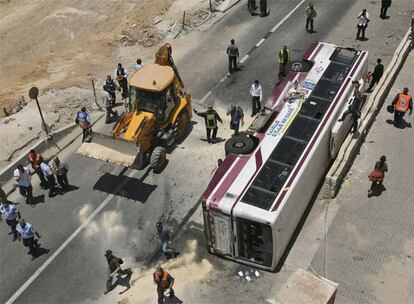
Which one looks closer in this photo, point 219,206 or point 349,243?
point 219,206

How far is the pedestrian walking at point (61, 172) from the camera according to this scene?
1881cm

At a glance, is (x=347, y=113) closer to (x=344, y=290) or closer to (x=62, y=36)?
(x=344, y=290)

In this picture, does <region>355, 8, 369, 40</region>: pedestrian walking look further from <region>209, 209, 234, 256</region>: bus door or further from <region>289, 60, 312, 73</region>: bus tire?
<region>209, 209, 234, 256</region>: bus door

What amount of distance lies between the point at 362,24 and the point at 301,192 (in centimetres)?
1335

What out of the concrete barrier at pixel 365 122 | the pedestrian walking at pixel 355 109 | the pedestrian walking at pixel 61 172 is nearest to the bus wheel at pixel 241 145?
the concrete barrier at pixel 365 122

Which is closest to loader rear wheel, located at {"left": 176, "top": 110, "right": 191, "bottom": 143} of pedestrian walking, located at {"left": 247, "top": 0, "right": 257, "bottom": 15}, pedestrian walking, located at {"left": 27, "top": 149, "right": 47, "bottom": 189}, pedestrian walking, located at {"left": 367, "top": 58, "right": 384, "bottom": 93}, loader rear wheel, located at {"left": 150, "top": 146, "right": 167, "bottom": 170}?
loader rear wheel, located at {"left": 150, "top": 146, "right": 167, "bottom": 170}

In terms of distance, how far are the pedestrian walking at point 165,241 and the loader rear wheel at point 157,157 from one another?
3391 millimetres

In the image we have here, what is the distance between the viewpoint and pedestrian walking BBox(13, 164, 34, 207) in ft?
60.7

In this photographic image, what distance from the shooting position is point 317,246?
648 inches

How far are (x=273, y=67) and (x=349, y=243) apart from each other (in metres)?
11.4

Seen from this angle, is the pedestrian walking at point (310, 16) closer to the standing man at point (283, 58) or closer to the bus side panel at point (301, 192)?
the standing man at point (283, 58)

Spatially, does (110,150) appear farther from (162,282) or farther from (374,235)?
(374,235)

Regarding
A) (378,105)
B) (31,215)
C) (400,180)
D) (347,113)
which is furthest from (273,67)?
(31,215)

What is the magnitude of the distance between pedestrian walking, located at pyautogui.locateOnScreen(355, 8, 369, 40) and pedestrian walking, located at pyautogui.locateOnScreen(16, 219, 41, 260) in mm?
18014
